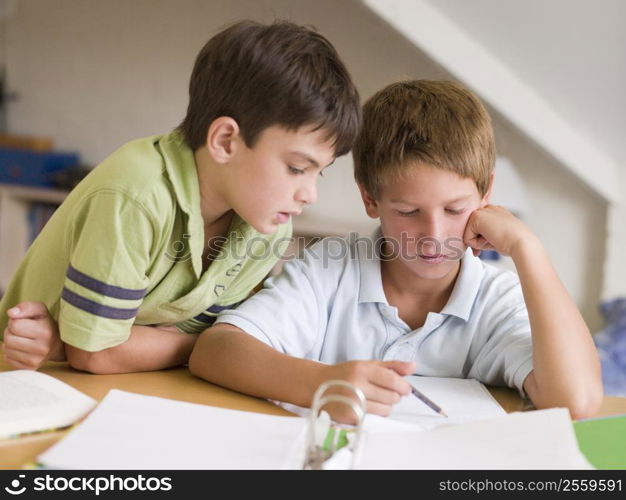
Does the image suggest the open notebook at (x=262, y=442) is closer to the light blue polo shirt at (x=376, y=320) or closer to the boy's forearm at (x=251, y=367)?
the boy's forearm at (x=251, y=367)

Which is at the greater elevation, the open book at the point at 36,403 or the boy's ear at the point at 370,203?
the boy's ear at the point at 370,203

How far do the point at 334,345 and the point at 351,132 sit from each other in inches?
11.7

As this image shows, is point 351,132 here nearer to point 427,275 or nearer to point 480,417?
point 427,275

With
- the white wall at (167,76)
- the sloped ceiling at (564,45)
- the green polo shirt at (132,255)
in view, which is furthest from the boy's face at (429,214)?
the white wall at (167,76)

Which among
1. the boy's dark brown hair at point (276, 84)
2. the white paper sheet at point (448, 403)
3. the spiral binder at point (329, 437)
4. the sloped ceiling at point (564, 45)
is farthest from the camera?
the sloped ceiling at point (564, 45)

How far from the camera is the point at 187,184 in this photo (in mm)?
967

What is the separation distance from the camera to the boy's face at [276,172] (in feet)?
3.05

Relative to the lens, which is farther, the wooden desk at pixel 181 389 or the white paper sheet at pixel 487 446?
the wooden desk at pixel 181 389

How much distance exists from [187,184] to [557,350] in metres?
0.49

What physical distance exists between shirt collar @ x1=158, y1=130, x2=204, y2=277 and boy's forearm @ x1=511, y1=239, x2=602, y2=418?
16.2 inches

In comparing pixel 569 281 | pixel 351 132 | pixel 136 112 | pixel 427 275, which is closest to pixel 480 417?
pixel 427 275

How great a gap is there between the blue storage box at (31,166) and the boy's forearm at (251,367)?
98.0 inches

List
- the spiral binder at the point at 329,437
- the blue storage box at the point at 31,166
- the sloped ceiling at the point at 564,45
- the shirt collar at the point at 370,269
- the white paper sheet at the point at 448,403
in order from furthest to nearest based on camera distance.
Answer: the blue storage box at the point at 31,166 → the sloped ceiling at the point at 564,45 → the shirt collar at the point at 370,269 → the white paper sheet at the point at 448,403 → the spiral binder at the point at 329,437

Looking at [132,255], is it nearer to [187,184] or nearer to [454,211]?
[187,184]
